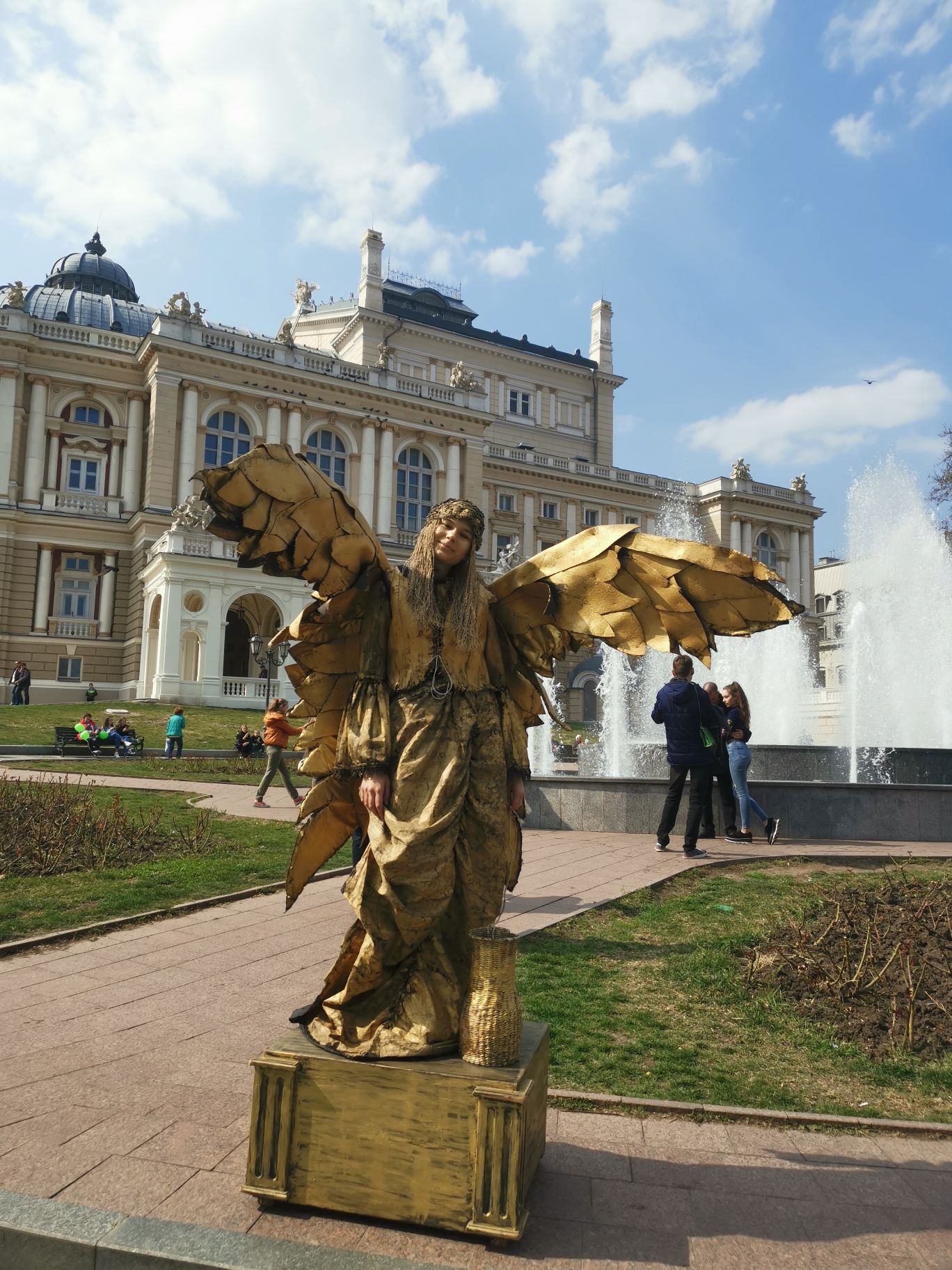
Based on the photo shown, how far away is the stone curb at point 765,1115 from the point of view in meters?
3.50

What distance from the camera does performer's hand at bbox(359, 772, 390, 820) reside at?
119 inches

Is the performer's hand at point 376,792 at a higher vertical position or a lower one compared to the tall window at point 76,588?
lower

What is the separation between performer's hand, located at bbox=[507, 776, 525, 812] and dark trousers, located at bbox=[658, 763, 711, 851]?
20.5ft

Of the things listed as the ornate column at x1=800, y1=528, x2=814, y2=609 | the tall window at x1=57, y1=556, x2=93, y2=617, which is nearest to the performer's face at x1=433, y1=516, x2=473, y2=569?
the tall window at x1=57, y1=556, x2=93, y2=617

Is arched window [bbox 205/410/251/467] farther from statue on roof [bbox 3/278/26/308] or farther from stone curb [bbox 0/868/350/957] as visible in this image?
stone curb [bbox 0/868/350/957]

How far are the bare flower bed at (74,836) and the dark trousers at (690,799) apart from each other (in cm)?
465

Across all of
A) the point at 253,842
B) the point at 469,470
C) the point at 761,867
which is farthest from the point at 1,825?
the point at 469,470

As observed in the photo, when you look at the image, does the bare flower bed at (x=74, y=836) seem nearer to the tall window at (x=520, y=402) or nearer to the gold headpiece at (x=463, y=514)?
the gold headpiece at (x=463, y=514)

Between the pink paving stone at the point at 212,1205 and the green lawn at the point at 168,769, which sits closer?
the pink paving stone at the point at 212,1205

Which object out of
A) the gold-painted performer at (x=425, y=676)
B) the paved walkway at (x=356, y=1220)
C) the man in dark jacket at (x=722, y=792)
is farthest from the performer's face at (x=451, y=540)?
the man in dark jacket at (x=722, y=792)

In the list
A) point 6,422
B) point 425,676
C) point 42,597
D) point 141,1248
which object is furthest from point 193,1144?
point 6,422

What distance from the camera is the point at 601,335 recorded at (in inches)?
2520

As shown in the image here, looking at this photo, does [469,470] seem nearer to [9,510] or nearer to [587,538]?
[9,510]

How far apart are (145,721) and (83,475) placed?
19539mm
